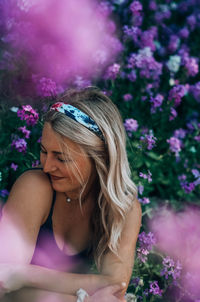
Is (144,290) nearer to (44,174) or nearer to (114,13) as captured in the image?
(44,174)

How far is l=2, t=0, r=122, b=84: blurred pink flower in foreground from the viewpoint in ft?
11.4

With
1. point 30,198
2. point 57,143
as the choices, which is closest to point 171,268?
point 30,198

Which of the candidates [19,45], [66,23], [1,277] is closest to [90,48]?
[66,23]

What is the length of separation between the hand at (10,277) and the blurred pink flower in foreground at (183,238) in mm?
1142

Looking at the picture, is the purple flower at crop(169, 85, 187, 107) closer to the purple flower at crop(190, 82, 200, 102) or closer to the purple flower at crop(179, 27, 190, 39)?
the purple flower at crop(190, 82, 200, 102)

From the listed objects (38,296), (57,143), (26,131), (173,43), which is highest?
(173,43)

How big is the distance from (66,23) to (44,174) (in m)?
2.16

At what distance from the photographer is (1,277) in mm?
1966

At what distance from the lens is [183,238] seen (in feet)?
10.3

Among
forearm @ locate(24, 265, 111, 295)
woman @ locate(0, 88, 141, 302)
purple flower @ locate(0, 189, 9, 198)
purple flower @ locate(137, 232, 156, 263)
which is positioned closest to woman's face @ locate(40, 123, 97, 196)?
woman @ locate(0, 88, 141, 302)

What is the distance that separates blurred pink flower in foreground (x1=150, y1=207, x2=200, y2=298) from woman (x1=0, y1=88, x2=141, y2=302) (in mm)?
693

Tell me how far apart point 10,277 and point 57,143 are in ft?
2.25

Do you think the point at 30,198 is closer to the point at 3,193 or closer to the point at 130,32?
the point at 3,193

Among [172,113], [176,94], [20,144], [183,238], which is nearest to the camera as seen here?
[20,144]
